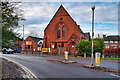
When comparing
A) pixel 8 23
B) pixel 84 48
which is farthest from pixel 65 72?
pixel 84 48

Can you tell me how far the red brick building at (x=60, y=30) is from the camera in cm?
4006

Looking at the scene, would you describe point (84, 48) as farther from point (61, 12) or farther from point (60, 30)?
point (61, 12)

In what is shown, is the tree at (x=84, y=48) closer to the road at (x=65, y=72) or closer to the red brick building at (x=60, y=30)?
the red brick building at (x=60, y=30)

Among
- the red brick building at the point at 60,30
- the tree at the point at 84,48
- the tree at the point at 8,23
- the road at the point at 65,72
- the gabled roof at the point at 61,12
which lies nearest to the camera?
the tree at the point at 8,23

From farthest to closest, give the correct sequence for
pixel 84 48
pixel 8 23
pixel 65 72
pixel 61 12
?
pixel 61 12
pixel 84 48
pixel 65 72
pixel 8 23

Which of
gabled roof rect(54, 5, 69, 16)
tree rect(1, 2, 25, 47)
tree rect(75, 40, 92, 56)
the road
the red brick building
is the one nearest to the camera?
tree rect(1, 2, 25, 47)

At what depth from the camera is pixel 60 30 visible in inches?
1645

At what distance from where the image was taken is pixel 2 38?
17.2ft

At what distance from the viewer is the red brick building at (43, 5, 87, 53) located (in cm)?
4006

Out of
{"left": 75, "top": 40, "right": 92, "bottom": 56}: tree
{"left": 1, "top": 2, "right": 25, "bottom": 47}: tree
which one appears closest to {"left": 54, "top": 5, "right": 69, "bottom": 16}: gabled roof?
{"left": 75, "top": 40, "right": 92, "bottom": 56}: tree

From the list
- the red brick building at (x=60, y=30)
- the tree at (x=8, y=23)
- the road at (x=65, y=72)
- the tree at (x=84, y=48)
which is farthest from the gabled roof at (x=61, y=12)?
the tree at (x=8, y=23)

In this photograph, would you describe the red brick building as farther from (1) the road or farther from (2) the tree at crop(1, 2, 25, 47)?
(2) the tree at crop(1, 2, 25, 47)

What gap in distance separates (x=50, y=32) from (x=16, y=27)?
37.0 m

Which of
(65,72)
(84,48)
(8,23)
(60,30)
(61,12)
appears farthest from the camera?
(60,30)
